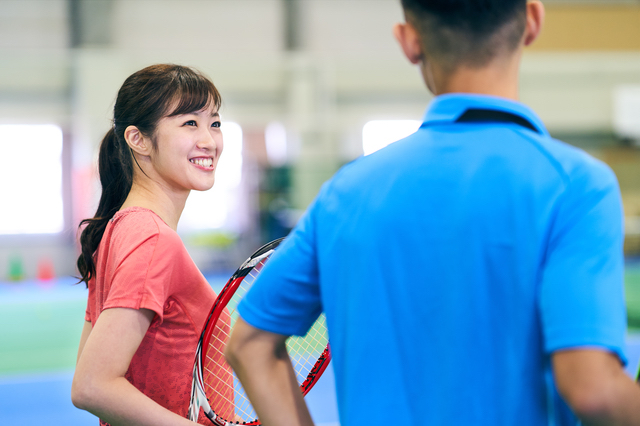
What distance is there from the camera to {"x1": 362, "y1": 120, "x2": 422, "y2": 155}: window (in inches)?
500

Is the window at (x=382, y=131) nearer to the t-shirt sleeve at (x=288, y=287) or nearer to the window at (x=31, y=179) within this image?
the window at (x=31, y=179)

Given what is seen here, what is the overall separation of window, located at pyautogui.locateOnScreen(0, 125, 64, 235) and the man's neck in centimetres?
1295

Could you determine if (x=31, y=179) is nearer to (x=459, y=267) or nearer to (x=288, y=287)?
(x=288, y=287)

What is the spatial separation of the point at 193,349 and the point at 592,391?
2.91ft

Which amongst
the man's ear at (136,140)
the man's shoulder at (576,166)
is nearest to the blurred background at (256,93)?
the man's ear at (136,140)

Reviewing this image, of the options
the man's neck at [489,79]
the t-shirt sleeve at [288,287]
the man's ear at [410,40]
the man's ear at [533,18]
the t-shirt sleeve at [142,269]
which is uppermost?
the man's ear at [533,18]

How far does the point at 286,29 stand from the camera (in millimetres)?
12969

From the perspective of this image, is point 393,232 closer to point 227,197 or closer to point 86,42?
point 227,197

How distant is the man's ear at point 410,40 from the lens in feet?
2.77

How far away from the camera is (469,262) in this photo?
75 centimetres

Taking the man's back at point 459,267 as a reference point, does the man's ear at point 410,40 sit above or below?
above

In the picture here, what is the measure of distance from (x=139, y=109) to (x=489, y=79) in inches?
34.9

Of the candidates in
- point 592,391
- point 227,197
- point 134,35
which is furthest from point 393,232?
point 134,35

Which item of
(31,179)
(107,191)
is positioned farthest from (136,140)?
(31,179)
